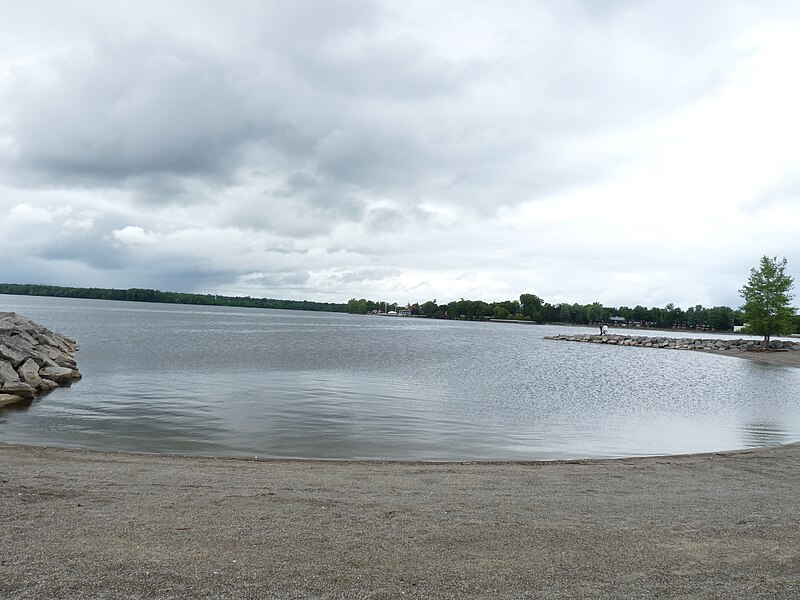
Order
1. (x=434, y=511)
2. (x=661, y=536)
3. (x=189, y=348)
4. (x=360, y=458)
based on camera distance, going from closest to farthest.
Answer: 1. (x=661, y=536)
2. (x=434, y=511)
3. (x=360, y=458)
4. (x=189, y=348)

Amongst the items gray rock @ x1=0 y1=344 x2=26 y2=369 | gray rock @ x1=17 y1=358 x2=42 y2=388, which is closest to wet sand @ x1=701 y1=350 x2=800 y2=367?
gray rock @ x1=17 y1=358 x2=42 y2=388

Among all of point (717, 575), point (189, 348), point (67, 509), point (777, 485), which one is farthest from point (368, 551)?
point (189, 348)

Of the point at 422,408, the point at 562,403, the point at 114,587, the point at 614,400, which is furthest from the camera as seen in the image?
the point at 614,400

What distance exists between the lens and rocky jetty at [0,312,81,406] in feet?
63.0

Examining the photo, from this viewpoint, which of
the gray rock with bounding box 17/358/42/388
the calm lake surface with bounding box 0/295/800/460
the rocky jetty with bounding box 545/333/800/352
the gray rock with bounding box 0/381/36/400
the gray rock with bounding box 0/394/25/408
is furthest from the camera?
the rocky jetty with bounding box 545/333/800/352

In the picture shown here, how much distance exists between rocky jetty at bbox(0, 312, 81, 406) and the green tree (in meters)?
59.8

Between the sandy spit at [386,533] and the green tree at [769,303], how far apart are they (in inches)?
2238

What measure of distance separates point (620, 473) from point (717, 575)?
5.34 meters

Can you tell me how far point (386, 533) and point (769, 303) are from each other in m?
64.0

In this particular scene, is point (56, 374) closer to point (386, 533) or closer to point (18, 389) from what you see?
point (18, 389)

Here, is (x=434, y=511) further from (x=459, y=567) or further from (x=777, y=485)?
(x=777, y=485)

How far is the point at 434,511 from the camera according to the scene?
7.35m

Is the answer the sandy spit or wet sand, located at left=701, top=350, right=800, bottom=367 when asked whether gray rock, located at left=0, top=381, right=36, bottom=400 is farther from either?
wet sand, located at left=701, top=350, right=800, bottom=367

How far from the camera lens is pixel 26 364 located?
22.3m
